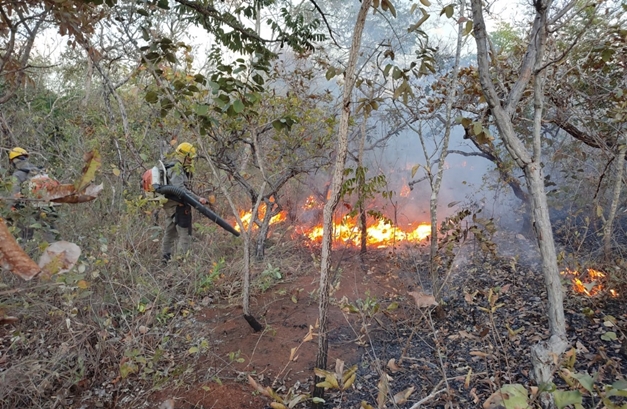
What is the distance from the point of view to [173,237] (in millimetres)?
6973

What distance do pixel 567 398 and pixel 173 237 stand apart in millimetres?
6674

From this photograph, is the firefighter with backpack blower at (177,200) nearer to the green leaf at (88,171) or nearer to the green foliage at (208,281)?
the green foliage at (208,281)

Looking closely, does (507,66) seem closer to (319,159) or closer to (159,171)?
(319,159)

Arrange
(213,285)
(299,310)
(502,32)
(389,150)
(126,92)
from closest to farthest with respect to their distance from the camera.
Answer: (299,310), (213,285), (502,32), (126,92), (389,150)

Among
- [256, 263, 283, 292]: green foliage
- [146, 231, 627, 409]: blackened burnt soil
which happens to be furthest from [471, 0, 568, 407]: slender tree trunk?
[256, 263, 283, 292]: green foliage

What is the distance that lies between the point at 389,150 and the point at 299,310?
12183 millimetres

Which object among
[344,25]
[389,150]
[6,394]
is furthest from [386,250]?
[344,25]

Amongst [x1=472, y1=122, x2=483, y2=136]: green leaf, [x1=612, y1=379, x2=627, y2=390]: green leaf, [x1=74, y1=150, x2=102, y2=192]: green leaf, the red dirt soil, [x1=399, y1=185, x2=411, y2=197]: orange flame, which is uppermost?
[x1=399, y1=185, x2=411, y2=197]: orange flame

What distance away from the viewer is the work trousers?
6730 millimetres

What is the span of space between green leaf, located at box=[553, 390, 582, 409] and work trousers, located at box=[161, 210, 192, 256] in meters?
6.19

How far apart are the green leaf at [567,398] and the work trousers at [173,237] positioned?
6194 mm

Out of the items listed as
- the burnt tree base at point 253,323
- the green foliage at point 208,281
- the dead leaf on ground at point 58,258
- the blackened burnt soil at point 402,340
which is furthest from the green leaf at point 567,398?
the green foliage at point 208,281

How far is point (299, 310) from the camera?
5242 millimetres

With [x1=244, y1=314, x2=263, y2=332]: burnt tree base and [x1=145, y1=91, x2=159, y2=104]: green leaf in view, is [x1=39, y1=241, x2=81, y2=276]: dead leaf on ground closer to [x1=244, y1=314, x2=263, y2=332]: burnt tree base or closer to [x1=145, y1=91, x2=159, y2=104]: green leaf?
[x1=145, y1=91, x2=159, y2=104]: green leaf
